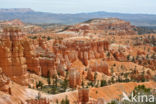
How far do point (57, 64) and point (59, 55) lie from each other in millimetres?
3959

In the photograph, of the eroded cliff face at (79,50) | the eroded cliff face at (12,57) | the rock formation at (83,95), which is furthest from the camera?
the eroded cliff face at (79,50)

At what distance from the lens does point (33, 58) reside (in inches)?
1403

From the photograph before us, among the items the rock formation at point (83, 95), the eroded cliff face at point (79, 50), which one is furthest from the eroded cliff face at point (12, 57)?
the eroded cliff face at point (79, 50)

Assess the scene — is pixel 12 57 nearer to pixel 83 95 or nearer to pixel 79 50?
pixel 83 95

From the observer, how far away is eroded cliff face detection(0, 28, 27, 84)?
27984 millimetres

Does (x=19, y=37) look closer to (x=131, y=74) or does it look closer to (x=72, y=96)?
(x=72, y=96)

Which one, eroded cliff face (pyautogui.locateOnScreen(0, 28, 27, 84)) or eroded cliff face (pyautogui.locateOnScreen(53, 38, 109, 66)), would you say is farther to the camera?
eroded cliff face (pyautogui.locateOnScreen(53, 38, 109, 66))

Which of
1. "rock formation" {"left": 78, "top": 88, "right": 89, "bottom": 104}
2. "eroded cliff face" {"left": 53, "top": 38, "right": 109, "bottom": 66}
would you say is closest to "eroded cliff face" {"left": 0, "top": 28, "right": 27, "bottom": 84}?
"rock formation" {"left": 78, "top": 88, "right": 89, "bottom": 104}

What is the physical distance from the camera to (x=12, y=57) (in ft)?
93.7

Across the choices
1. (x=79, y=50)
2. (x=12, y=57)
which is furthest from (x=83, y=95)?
(x=79, y=50)

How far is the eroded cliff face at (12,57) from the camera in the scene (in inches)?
1102

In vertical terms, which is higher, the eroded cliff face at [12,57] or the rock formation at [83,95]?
the eroded cliff face at [12,57]

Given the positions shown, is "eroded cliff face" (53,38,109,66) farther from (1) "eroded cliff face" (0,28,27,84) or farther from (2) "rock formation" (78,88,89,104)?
(2) "rock formation" (78,88,89,104)

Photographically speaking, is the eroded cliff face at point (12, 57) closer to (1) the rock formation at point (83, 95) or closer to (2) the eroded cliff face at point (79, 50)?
(1) the rock formation at point (83, 95)
